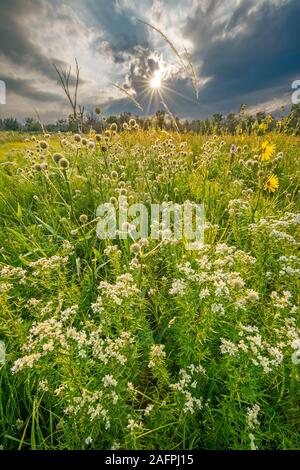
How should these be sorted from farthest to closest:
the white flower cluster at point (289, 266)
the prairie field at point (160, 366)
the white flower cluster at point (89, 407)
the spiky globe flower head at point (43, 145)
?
the spiky globe flower head at point (43, 145) → the white flower cluster at point (289, 266) → the prairie field at point (160, 366) → the white flower cluster at point (89, 407)

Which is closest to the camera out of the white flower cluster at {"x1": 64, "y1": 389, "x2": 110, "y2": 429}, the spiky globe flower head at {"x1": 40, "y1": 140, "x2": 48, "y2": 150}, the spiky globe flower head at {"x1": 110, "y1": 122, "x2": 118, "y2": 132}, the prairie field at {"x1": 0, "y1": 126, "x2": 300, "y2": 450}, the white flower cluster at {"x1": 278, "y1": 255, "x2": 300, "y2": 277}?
the white flower cluster at {"x1": 64, "y1": 389, "x2": 110, "y2": 429}

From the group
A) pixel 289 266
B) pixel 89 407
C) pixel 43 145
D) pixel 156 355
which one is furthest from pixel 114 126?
pixel 89 407

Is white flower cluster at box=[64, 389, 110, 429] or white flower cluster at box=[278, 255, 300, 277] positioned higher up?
white flower cluster at box=[278, 255, 300, 277]

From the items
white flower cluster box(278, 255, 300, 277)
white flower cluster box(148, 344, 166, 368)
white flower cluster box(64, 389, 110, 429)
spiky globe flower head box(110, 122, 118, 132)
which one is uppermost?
spiky globe flower head box(110, 122, 118, 132)

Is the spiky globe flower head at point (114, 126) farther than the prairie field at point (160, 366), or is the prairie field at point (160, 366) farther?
the spiky globe flower head at point (114, 126)

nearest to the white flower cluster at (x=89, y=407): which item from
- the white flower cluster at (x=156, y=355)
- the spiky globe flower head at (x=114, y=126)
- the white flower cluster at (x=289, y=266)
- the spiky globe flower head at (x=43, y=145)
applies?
the white flower cluster at (x=156, y=355)

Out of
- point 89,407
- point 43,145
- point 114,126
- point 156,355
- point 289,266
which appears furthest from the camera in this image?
point 114,126

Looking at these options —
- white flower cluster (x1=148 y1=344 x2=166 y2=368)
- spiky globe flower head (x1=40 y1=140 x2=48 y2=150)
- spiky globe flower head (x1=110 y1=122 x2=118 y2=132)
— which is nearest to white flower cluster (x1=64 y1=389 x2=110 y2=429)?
white flower cluster (x1=148 y1=344 x2=166 y2=368)

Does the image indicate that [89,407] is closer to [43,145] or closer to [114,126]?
[43,145]

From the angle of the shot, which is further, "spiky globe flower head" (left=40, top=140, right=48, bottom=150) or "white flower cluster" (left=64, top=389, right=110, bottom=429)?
"spiky globe flower head" (left=40, top=140, right=48, bottom=150)

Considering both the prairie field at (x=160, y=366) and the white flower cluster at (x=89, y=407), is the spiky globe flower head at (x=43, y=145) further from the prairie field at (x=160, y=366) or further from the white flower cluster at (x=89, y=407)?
the white flower cluster at (x=89, y=407)

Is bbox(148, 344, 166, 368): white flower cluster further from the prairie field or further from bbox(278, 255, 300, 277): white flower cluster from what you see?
bbox(278, 255, 300, 277): white flower cluster
